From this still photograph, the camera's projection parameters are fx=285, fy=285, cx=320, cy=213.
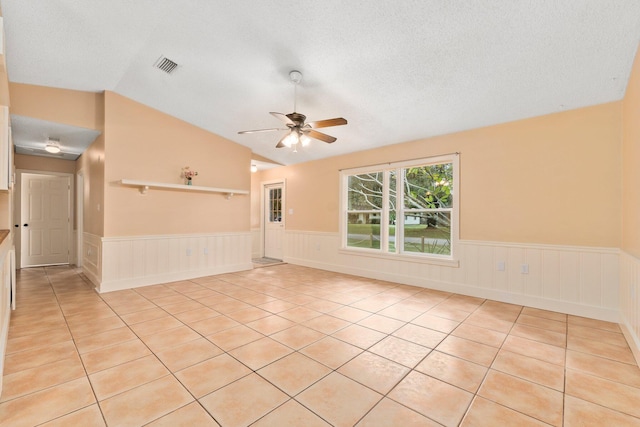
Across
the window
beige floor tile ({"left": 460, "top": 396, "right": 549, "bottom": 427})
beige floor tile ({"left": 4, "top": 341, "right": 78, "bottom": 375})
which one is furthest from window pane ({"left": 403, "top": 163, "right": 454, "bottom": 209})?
beige floor tile ({"left": 4, "top": 341, "right": 78, "bottom": 375})

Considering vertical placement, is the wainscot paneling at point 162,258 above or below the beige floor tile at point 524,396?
above

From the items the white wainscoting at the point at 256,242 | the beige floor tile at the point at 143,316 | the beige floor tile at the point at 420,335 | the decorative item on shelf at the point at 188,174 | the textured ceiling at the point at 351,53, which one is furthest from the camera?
the white wainscoting at the point at 256,242

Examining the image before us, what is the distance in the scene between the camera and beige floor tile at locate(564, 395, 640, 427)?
1608 millimetres

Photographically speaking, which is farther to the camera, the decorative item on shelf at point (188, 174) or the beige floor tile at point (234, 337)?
the decorative item on shelf at point (188, 174)

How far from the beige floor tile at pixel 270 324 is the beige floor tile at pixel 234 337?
0.08 meters

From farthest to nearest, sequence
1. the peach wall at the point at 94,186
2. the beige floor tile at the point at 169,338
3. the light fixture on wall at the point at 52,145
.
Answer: the light fixture on wall at the point at 52,145, the peach wall at the point at 94,186, the beige floor tile at the point at 169,338

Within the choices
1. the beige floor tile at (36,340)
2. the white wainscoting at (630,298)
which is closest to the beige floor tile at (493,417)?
the white wainscoting at (630,298)

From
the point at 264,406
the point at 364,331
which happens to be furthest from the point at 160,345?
the point at 364,331

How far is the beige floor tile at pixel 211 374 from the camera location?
1.91 metres

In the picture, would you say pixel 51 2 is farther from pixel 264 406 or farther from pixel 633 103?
pixel 633 103

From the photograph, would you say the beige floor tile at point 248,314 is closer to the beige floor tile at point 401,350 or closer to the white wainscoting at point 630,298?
the beige floor tile at point 401,350

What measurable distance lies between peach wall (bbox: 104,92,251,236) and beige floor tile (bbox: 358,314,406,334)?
367 centimetres

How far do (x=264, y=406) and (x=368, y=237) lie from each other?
163 inches

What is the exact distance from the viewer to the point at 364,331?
2.87m
